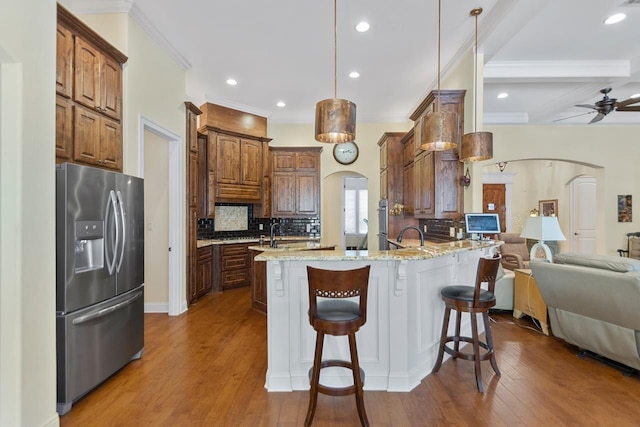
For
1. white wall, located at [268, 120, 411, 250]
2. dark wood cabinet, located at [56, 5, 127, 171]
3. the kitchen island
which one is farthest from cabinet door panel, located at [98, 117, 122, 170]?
white wall, located at [268, 120, 411, 250]

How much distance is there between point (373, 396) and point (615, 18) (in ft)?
14.7

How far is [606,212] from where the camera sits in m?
5.76

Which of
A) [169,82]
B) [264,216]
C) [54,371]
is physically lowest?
[54,371]

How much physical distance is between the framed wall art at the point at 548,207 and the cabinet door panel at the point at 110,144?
9210 mm

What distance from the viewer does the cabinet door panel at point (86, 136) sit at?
2.52 metres

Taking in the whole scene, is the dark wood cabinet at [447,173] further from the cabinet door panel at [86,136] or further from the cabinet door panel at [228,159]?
the cabinet door panel at [86,136]

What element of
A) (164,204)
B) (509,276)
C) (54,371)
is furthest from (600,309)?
(164,204)

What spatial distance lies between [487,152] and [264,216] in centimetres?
421

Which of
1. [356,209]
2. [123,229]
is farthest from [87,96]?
[356,209]

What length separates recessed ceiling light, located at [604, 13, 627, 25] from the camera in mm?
3248

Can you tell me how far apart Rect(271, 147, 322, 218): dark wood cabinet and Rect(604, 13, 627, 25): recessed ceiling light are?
4.41 metres

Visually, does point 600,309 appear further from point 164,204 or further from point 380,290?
point 164,204

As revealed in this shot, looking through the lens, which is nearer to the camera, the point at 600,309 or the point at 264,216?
the point at 600,309

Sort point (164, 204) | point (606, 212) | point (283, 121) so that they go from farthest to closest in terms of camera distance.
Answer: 1. point (283, 121)
2. point (606, 212)
3. point (164, 204)
